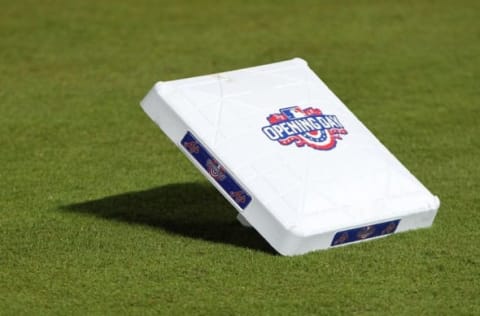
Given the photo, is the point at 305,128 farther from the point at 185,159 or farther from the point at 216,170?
the point at 185,159

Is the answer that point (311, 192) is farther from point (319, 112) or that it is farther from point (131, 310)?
point (131, 310)

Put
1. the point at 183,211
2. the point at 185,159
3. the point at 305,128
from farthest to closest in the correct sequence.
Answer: the point at 185,159, the point at 183,211, the point at 305,128

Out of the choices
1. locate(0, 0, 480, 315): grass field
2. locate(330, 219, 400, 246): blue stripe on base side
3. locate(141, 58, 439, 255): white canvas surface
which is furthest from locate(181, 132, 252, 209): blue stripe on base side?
locate(330, 219, 400, 246): blue stripe on base side

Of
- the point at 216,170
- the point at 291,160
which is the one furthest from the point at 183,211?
the point at 291,160

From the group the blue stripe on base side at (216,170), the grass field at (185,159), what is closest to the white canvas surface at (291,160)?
the blue stripe on base side at (216,170)

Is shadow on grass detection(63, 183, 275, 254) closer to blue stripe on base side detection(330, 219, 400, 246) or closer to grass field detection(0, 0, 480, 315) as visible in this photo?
grass field detection(0, 0, 480, 315)

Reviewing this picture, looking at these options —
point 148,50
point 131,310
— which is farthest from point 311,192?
point 148,50

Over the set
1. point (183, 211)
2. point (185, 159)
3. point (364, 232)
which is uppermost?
point (364, 232)
